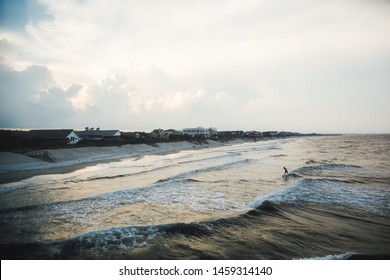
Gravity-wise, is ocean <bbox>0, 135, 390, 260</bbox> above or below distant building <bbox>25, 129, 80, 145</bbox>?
below

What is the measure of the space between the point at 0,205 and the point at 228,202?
448 inches

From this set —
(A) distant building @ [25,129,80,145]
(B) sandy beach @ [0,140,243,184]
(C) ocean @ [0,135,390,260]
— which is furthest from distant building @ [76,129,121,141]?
(C) ocean @ [0,135,390,260]

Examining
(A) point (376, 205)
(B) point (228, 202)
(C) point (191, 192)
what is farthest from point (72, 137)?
(A) point (376, 205)

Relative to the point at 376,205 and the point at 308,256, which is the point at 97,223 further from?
the point at 376,205

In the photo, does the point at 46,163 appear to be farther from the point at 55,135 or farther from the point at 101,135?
the point at 101,135

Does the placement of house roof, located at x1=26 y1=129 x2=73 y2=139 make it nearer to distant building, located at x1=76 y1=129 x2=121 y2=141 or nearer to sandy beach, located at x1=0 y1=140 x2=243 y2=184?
sandy beach, located at x1=0 y1=140 x2=243 y2=184

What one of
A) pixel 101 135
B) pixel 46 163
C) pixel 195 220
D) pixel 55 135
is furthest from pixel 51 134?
pixel 195 220

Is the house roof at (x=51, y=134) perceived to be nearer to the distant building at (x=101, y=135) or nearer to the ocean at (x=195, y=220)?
the distant building at (x=101, y=135)

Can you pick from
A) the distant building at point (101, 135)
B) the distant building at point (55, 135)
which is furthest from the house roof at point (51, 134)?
the distant building at point (101, 135)

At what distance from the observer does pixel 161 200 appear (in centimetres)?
1243

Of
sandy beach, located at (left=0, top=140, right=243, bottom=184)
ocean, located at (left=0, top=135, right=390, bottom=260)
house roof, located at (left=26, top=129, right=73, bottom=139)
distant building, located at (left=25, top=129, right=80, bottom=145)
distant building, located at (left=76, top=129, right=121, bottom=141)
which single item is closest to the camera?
ocean, located at (left=0, top=135, right=390, bottom=260)

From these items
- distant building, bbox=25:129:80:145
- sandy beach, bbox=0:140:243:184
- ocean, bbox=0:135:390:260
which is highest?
distant building, bbox=25:129:80:145

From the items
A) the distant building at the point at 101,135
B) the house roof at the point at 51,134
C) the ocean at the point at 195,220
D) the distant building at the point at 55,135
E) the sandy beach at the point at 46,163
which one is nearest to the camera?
the ocean at the point at 195,220

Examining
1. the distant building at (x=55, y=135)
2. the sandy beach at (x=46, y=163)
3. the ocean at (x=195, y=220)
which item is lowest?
the ocean at (x=195, y=220)
